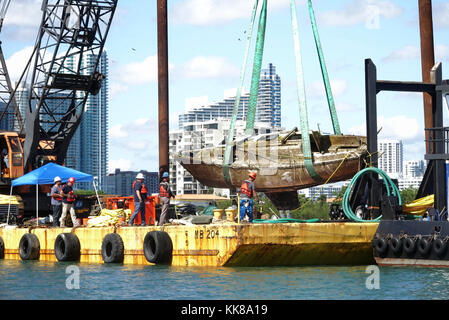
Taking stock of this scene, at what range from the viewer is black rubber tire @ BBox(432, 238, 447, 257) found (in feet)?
58.6

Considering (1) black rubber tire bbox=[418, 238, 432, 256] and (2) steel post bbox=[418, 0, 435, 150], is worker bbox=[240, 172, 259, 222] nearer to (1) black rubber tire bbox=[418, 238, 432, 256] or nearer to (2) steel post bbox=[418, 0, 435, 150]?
(1) black rubber tire bbox=[418, 238, 432, 256]

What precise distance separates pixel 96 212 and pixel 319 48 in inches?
380

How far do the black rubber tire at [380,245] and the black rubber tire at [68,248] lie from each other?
26.5ft

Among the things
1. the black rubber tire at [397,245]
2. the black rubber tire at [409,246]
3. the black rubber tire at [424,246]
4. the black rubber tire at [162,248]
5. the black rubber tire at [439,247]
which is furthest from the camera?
the black rubber tire at [162,248]

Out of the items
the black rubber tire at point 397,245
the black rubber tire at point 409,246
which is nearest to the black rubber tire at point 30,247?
the black rubber tire at point 397,245

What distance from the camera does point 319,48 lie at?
2350 cm

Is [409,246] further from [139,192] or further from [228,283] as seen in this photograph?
[139,192]

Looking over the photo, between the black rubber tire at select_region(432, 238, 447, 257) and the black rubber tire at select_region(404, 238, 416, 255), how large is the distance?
0.50 metres

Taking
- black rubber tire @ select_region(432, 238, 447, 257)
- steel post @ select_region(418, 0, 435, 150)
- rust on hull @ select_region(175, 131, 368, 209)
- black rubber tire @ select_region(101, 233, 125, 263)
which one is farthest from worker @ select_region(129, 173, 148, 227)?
steel post @ select_region(418, 0, 435, 150)

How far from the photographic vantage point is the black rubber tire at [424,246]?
59.5ft

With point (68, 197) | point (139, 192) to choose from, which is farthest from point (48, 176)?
point (139, 192)

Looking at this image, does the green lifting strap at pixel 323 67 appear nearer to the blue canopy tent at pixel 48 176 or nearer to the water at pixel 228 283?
the water at pixel 228 283
